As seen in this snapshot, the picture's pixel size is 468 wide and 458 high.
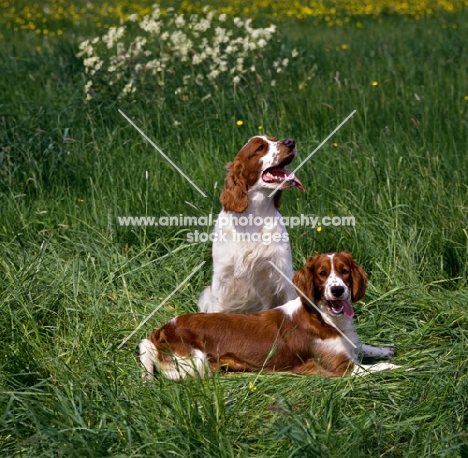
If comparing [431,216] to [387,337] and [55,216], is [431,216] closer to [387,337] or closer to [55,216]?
[387,337]

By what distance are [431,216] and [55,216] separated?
265 cm

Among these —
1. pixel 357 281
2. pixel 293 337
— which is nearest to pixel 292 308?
pixel 293 337

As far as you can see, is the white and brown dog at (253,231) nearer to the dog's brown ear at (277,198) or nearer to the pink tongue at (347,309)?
the dog's brown ear at (277,198)

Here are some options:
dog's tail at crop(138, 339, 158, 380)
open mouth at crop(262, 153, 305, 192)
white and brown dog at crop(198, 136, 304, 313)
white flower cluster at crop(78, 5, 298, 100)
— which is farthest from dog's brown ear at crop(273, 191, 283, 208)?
white flower cluster at crop(78, 5, 298, 100)

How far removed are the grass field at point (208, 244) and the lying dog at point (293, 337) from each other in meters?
0.14

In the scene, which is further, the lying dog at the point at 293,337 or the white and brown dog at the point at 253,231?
the white and brown dog at the point at 253,231

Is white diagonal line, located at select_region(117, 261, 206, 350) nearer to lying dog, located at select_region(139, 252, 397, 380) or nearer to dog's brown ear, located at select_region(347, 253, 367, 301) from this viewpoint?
lying dog, located at select_region(139, 252, 397, 380)

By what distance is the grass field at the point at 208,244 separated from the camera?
3.55 m

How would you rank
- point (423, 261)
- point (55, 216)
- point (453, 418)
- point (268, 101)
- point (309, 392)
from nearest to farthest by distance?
point (453, 418), point (309, 392), point (423, 261), point (55, 216), point (268, 101)

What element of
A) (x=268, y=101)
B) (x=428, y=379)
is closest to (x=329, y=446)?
(x=428, y=379)

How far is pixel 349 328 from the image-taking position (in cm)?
445

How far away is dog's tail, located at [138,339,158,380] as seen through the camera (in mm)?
4285

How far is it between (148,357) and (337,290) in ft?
3.43

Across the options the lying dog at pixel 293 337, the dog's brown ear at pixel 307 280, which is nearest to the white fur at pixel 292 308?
the lying dog at pixel 293 337
